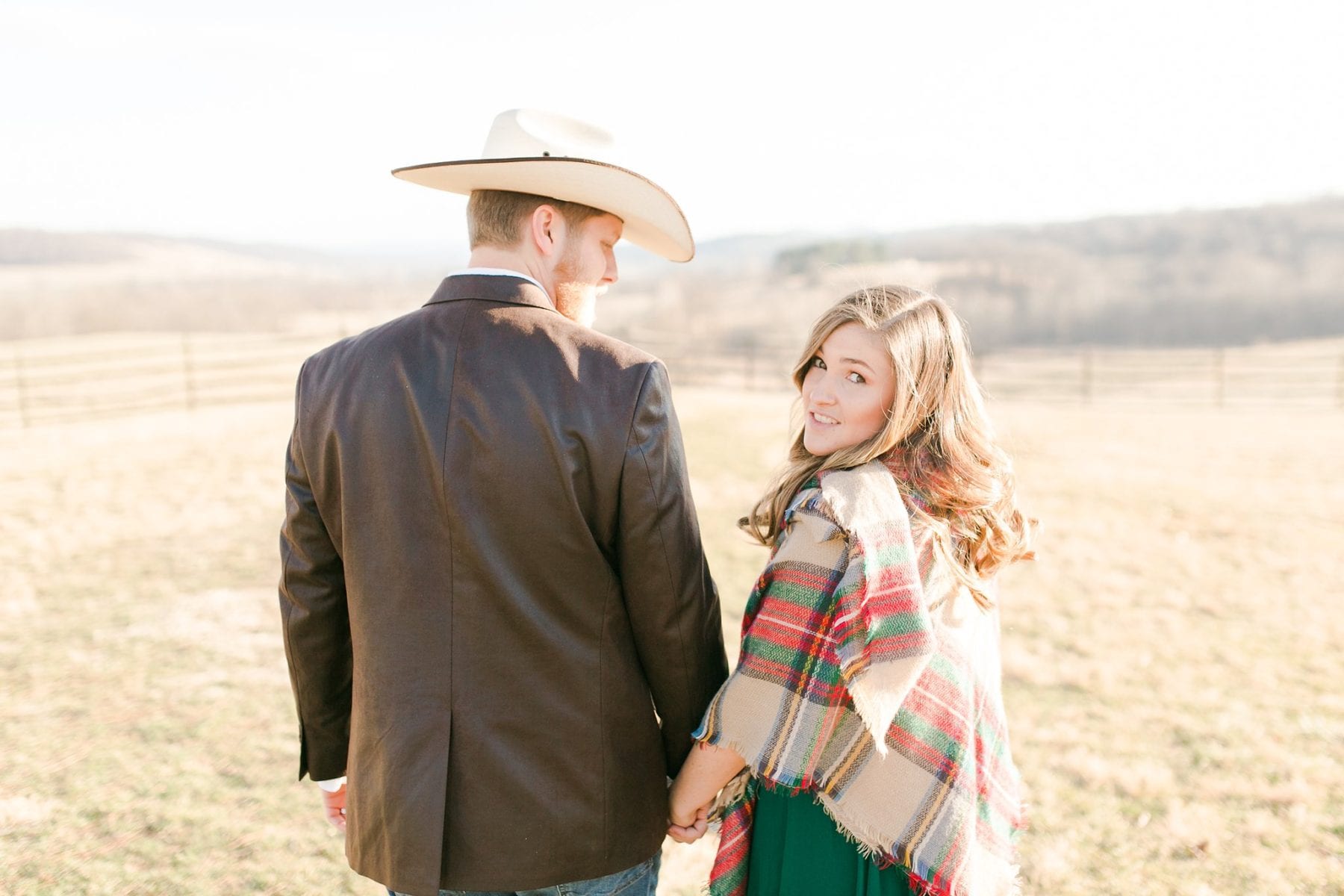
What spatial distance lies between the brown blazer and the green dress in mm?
310

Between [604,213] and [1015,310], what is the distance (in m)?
68.7

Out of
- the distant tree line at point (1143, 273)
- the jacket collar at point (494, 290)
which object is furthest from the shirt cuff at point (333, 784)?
the distant tree line at point (1143, 273)

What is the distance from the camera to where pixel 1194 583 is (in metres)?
5.96

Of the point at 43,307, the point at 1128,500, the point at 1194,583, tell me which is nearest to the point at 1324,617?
the point at 1194,583

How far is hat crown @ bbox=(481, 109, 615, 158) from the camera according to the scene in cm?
147

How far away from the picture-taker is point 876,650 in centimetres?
137

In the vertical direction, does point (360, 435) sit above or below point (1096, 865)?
above

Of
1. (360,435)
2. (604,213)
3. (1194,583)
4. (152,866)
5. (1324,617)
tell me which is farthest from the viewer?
(1194,583)

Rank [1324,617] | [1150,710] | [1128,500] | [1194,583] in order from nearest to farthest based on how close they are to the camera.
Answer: [1150,710]
[1324,617]
[1194,583]
[1128,500]

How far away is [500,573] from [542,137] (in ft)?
2.37

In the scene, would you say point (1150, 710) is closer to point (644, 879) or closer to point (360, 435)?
point (644, 879)

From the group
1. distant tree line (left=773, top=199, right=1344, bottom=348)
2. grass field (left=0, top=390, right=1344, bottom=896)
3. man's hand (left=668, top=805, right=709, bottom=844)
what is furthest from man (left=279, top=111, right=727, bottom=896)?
distant tree line (left=773, top=199, right=1344, bottom=348)

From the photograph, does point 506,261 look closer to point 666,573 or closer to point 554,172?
point 554,172

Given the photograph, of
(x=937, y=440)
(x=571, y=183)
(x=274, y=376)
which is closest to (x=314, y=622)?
(x=571, y=183)
